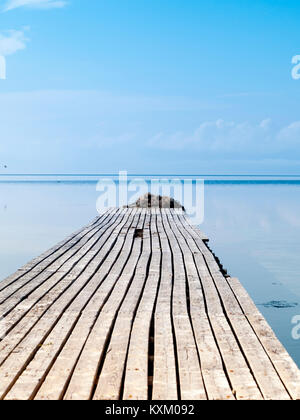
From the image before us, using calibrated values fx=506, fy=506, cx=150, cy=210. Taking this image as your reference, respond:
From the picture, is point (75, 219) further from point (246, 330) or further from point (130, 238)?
point (246, 330)

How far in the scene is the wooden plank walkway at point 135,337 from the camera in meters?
2.60

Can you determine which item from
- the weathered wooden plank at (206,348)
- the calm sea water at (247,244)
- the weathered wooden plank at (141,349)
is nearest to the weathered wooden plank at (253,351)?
the weathered wooden plank at (206,348)

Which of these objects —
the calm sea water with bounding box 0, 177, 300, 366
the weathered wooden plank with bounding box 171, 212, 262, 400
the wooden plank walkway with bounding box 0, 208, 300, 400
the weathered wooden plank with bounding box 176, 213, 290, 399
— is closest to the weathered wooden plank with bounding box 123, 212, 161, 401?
the wooden plank walkway with bounding box 0, 208, 300, 400

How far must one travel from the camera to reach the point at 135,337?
10.9 feet

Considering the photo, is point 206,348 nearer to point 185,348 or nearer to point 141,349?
point 185,348

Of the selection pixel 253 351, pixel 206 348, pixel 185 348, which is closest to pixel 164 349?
pixel 185 348

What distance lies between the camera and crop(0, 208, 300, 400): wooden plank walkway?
260 cm

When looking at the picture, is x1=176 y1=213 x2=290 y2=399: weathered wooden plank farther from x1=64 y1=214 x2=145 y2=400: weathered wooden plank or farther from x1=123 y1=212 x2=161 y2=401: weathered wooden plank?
x1=64 y1=214 x2=145 y2=400: weathered wooden plank

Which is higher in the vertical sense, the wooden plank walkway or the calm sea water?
the wooden plank walkway

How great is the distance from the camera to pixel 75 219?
813 inches

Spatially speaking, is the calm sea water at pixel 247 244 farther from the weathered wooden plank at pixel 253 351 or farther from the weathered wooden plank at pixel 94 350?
the weathered wooden plank at pixel 94 350

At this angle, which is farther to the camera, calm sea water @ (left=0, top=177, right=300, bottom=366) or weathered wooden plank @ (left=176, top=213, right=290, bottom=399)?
calm sea water @ (left=0, top=177, right=300, bottom=366)

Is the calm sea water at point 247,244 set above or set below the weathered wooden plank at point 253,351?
below
